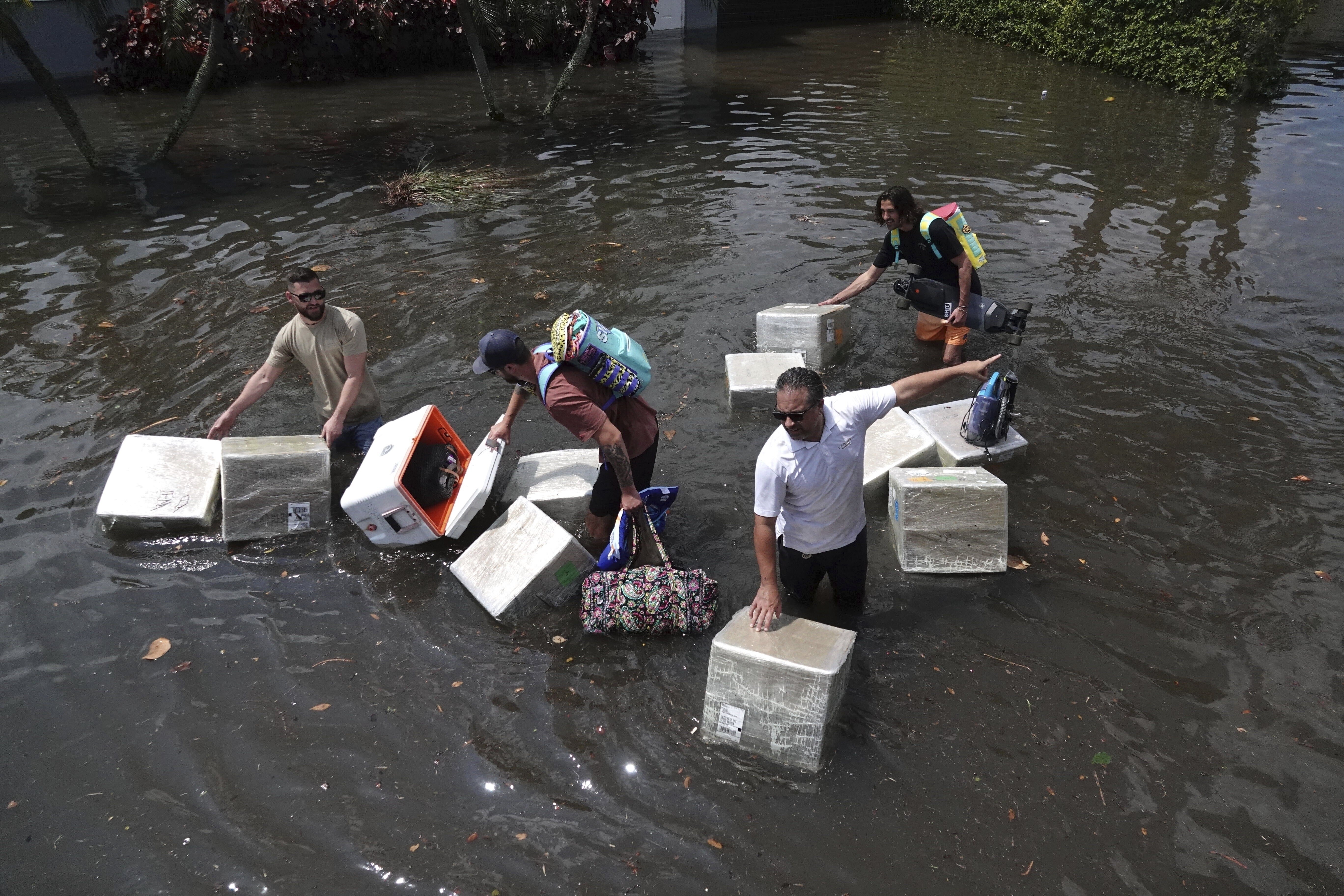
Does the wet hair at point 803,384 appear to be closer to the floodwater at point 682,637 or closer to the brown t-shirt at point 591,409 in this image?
the brown t-shirt at point 591,409

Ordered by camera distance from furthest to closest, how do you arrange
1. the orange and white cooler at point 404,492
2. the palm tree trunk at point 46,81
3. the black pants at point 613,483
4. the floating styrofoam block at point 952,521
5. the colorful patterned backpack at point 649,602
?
the palm tree trunk at point 46,81 → the orange and white cooler at point 404,492 → the black pants at point 613,483 → the floating styrofoam block at point 952,521 → the colorful patterned backpack at point 649,602

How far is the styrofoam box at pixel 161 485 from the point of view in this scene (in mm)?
6062

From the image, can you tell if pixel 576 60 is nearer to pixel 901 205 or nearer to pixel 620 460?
pixel 901 205

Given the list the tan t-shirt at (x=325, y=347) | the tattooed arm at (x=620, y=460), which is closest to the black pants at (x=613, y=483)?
the tattooed arm at (x=620, y=460)

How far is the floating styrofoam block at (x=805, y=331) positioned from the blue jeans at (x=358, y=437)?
3.54 metres

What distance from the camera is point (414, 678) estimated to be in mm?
5023

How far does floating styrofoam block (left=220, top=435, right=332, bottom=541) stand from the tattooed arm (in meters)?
2.34

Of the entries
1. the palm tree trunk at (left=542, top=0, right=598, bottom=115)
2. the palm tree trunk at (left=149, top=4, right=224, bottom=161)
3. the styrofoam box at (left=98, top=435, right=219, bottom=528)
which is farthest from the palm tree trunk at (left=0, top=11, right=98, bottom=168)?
the styrofoam box at (left=98, top=435, right=219, bottom=528)

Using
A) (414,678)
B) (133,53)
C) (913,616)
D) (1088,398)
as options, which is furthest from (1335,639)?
(133,53)

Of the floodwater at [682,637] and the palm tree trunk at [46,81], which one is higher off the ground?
the palm tree trunk at [46,81]

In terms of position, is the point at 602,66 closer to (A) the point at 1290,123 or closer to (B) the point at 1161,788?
(A) the point at 1290,123

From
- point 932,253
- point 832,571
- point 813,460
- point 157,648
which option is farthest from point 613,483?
point 932,253

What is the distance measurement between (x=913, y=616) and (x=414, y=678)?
3.00m

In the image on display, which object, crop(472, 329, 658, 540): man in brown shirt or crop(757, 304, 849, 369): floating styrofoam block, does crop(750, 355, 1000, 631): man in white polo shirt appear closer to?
crop(472, 329, 658, 540): man in brown shirt
